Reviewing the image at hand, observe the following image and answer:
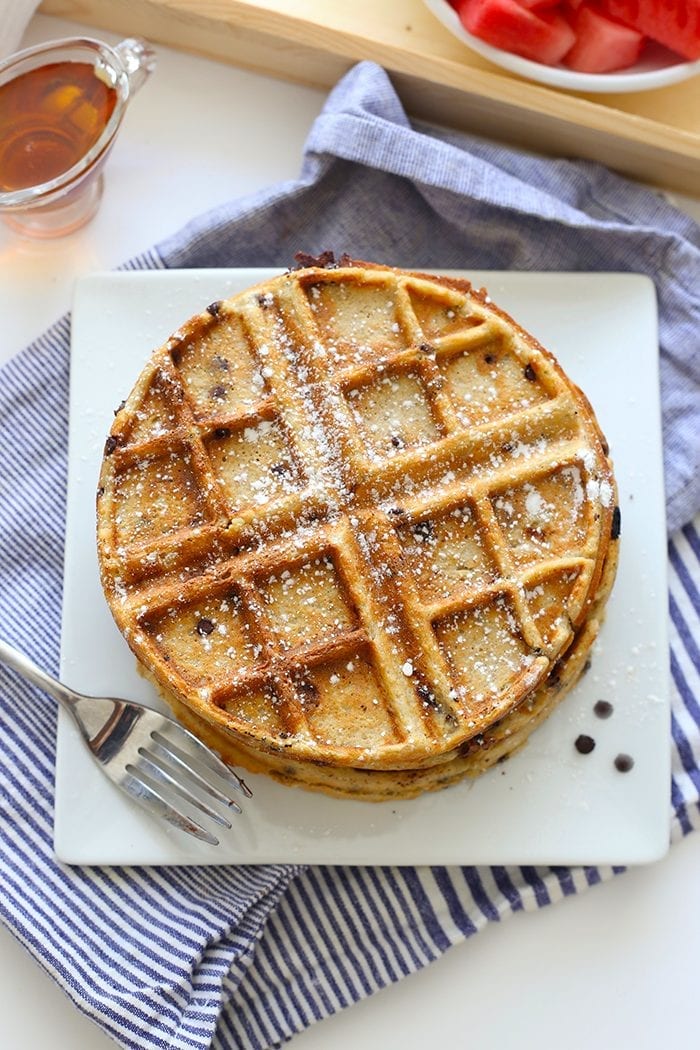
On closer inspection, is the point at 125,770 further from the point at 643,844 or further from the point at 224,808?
the point at 643,844

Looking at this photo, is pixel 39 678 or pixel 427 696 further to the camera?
pixel 39 678

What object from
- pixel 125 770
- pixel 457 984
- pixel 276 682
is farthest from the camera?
pixel 457 984

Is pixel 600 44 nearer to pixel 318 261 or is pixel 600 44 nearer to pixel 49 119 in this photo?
pixel 318 261

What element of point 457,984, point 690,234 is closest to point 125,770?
point 457,984

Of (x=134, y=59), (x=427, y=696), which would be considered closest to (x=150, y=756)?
(x=427, y=696)

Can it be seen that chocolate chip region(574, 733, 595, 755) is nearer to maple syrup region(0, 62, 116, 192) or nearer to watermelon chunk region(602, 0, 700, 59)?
watermelon chunk region(602, 0, 700, 59)

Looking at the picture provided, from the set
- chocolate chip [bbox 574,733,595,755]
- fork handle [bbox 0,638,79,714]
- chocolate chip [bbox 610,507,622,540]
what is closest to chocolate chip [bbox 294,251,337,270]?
chocolate chip [bbox 610,507,622,540]
